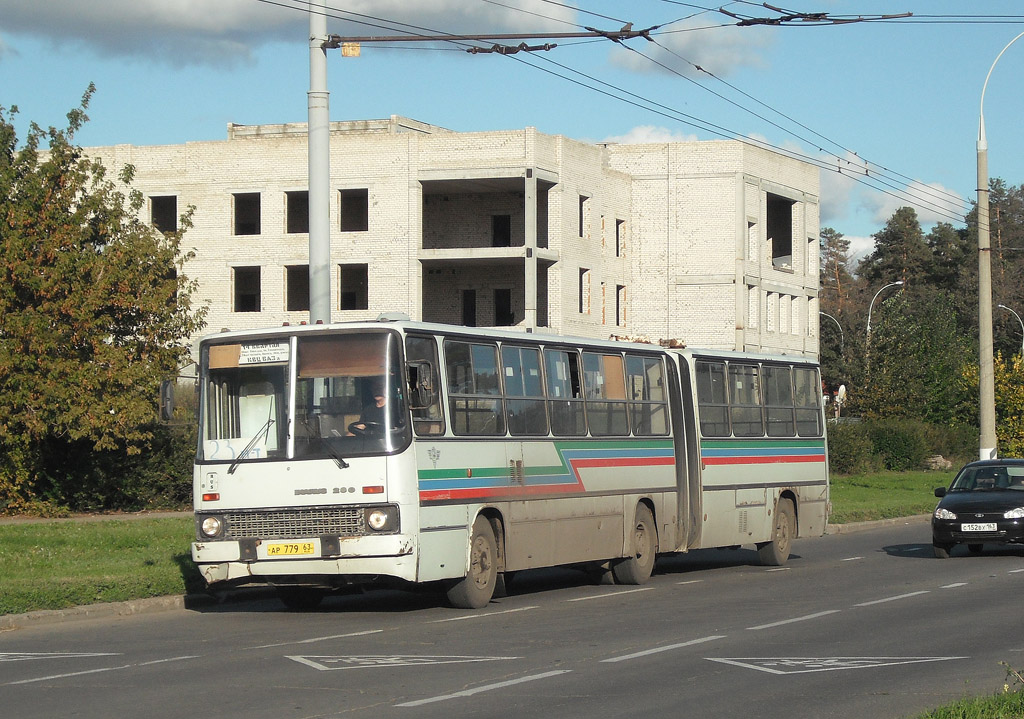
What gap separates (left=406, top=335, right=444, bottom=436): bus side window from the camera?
15.1m

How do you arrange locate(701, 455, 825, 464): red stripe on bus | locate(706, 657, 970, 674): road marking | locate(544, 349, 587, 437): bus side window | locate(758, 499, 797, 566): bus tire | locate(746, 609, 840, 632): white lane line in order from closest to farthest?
locate(706, 657, 970, 674): road marking
locate(746, 609, 840, 632): white lane line
locate(544, 349, 587, 437): bus side window
locate(701, 455, 825, 464): red stripe on bus
locate(758, 499, 797, 566): bus tire

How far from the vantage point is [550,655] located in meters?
11.9

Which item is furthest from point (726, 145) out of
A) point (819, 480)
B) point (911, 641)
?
point (911, 641)

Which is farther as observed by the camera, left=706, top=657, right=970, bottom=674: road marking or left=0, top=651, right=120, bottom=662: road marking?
left=0, top=651, right=120, bottom=662: road marking

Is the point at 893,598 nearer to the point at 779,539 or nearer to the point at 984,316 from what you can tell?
the point at 779,539

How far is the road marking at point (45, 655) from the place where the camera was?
484 inches

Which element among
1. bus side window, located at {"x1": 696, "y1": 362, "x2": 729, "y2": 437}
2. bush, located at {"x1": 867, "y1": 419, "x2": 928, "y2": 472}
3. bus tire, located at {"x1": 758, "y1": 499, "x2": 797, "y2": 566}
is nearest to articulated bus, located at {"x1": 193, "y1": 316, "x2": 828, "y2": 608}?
bus side window, located at {"x1": 696, "y1": 362, "x2": 729, "y2": 437}

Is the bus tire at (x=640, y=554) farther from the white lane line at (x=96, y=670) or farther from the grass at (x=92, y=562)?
the white lane line at (x=96, y=670)

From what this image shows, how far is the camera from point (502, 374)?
55.4 ft

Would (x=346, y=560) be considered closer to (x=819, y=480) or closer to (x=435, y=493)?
(x=435, y=493)

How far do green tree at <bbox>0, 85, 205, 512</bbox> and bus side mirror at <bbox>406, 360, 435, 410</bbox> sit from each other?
14.9m

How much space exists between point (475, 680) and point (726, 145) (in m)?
54.3

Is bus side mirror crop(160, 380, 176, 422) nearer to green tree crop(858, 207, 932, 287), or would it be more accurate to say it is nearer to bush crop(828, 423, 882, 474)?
bush crop(828, 423, 882, 474)

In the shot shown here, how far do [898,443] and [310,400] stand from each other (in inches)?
1838
